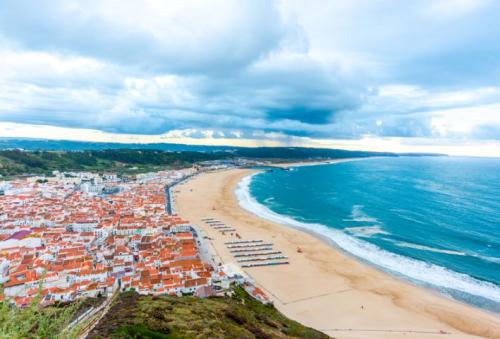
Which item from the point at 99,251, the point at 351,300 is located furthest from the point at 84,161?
the point at 351,300

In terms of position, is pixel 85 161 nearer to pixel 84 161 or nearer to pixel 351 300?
pixel 84 161

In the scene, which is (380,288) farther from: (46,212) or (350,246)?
(46,212)

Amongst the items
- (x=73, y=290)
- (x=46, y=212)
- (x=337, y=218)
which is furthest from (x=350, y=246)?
(x=46, y=212)

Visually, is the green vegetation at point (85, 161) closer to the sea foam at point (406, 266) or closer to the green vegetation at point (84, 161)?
the green vegetation at point (84, 161)

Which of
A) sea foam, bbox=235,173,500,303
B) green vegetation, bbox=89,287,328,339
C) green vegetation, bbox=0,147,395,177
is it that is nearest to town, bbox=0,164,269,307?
green vegetation, bbox=89,287,328,339

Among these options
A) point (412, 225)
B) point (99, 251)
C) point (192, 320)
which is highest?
point (192, 320)

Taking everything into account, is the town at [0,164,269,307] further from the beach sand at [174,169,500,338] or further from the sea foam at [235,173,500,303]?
the sea foam at [235,173,500,303]
